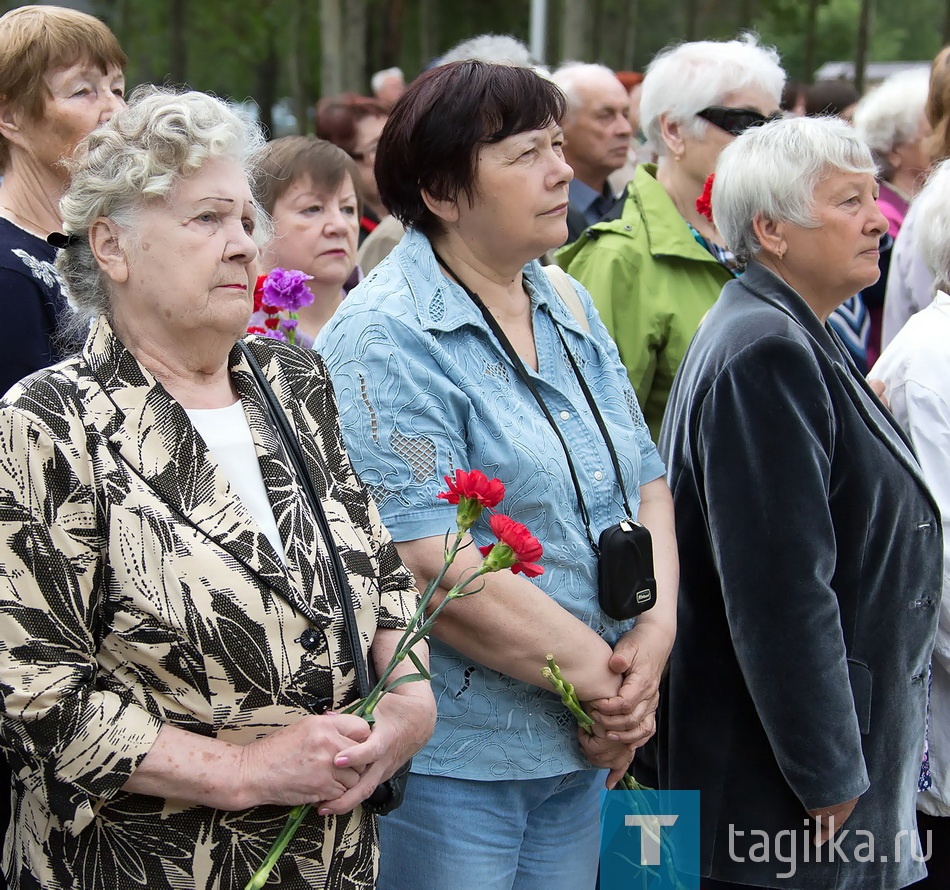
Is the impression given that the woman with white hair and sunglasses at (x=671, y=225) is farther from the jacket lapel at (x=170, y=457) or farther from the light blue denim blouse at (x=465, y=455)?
the jacket lapel at (x=170, y=457)

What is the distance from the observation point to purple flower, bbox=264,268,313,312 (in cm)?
290

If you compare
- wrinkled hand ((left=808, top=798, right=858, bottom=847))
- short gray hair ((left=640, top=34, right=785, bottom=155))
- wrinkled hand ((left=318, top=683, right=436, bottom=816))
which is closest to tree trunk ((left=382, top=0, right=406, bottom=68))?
short gray hair ((left=640, top=34, right=785, bottom=155))

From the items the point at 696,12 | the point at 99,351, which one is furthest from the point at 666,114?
the point at 696,12

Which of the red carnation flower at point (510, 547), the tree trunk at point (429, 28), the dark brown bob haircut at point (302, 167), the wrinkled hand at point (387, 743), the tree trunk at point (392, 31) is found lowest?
the tree trunk at point (392, 31)

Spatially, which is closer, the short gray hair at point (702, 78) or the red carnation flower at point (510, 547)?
the red carnation flower at point (510, 547)

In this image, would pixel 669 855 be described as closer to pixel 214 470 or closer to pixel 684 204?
pixel 214 470

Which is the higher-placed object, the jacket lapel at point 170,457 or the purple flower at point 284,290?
the jacket lapel at point 170,457

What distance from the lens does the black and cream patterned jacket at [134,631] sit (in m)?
1.76

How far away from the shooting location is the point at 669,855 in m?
2.83

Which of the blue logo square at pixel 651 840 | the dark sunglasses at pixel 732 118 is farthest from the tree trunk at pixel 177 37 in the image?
the blue logo square at pixel 651 840

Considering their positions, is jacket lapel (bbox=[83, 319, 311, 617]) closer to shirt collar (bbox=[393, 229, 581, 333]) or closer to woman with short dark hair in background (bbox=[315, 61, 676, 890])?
woman with short dark hair in background (bbox=[315, 61, 676, 890])

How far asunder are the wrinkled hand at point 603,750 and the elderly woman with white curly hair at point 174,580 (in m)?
0.50

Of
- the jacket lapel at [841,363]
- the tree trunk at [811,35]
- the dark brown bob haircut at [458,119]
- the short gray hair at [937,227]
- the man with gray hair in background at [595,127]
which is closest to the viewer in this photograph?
the dark brown bob haircut at [458,119]

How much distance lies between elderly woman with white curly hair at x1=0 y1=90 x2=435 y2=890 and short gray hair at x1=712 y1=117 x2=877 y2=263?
136cm
